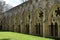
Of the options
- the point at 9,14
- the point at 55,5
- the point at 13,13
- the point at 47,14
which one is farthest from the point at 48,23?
the point at 9,14

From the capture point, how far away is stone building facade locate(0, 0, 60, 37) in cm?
1518

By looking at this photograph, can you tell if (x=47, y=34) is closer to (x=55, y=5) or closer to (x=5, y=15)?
(x=55, y=5)

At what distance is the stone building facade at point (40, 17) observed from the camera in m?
15.2

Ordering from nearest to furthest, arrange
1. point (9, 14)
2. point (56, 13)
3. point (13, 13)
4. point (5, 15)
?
1. point (56, 13)
2. point (13, 13)
3. point (9, 14)
4. point (5, 15)

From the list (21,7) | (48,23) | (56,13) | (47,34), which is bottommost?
(47,34)

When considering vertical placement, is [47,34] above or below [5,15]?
below

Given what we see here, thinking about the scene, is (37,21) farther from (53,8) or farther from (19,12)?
(19,12)

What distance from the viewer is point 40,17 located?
17859 mm

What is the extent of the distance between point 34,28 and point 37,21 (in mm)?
1061

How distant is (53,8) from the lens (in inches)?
609

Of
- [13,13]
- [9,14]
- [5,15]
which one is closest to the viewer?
[13,13]

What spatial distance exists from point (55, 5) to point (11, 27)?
15506 millimetres

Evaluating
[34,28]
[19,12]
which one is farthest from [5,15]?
[34,28]

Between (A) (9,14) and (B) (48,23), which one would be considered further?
(A) (9,14)
